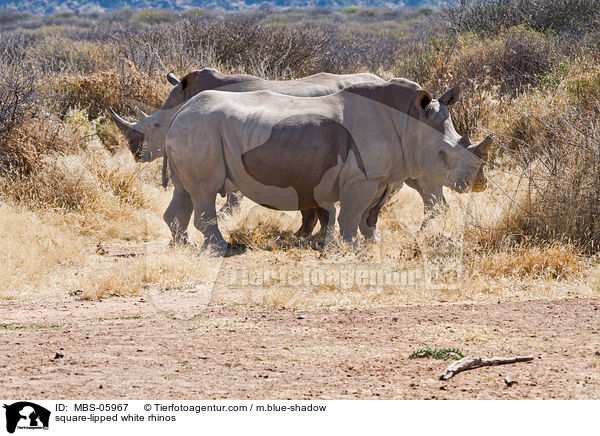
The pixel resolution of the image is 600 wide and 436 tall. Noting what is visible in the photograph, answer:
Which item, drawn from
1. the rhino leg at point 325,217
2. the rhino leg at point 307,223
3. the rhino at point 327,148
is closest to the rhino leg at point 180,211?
the rhino at point 327,148

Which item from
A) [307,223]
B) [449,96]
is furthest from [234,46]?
[449,96]

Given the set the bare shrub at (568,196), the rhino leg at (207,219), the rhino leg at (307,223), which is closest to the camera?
the bare shrub at (568,196)

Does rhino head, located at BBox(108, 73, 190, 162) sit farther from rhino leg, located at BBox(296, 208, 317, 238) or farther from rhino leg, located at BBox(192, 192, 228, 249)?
rhino leg, located at BBox(296, 208, 317, 238)

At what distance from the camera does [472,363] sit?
4.83 meters

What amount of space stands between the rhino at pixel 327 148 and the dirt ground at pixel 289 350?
77.7 inches

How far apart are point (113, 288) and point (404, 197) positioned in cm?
480

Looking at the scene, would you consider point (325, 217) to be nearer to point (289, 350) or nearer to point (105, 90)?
point (289, 350)

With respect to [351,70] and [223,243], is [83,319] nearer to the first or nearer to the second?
[223,243]

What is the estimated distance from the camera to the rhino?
806 cm

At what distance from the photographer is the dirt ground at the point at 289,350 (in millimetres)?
4480

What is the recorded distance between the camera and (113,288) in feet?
23.2

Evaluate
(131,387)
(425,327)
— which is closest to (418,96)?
(425,327)

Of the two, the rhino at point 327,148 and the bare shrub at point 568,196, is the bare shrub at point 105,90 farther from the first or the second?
the bare shrub at point 568,196

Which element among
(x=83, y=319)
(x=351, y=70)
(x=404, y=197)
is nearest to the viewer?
(x=83, y=319)
